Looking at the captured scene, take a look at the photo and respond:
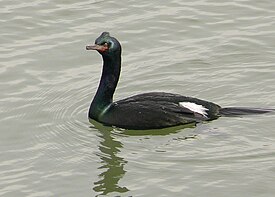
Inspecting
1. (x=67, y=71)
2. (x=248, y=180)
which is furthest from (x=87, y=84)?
(x=248, y=180)

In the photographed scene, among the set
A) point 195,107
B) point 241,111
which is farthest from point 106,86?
point 241,111

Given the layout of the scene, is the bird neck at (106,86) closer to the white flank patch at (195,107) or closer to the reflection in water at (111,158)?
the reflection in water at (111,158)

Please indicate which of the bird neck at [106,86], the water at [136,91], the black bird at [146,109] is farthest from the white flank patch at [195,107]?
the bird neck at [106,86]

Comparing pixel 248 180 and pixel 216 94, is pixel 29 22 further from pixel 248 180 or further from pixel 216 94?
pixel 248 180

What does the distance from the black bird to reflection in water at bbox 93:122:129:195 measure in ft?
0.70

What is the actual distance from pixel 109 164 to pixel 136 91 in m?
2.13

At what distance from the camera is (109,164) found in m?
A: 12.4

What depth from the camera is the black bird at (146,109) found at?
13336 millimetres

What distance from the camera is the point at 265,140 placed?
12.7m

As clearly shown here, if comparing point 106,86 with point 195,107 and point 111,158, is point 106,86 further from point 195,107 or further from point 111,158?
point 111,158

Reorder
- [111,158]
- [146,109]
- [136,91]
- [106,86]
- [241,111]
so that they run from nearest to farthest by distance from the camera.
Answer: [111,158], [146,109], [241,111], [106,86], [136,91]

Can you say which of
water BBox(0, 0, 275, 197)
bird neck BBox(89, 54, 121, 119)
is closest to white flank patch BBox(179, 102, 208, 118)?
water BBox(0, 0, 275, 197)

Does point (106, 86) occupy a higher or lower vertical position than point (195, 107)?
higher

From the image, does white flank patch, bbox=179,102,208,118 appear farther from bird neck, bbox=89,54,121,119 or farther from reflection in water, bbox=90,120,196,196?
bird neck, bbox=89,54,121,119
